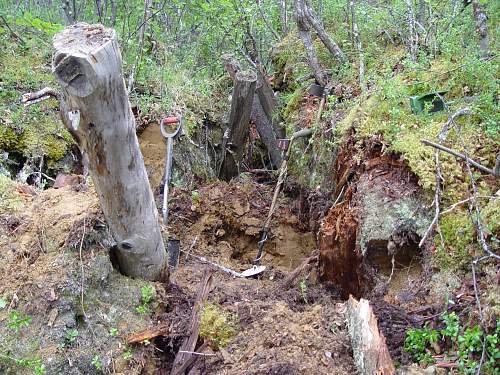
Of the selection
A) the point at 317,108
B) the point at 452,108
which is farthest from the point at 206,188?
the point at 452,108

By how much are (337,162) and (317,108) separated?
4.27 feet

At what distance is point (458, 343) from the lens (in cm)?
246

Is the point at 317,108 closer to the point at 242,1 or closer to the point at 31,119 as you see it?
the point at 242,1

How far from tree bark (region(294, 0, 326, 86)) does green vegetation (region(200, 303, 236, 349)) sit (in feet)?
11.4

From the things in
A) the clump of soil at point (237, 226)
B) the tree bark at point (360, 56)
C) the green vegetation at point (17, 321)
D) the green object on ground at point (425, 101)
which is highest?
the tree bark at point (360, 56)

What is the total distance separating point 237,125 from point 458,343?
375cm

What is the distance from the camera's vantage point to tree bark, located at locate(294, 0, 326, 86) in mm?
5543

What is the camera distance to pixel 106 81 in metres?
2.34

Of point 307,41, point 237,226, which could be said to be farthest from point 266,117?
point 237,226

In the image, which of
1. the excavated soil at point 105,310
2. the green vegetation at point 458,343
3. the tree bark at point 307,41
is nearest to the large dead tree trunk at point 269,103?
the tree bark at point 307,41

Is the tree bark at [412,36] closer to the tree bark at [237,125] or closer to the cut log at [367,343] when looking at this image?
the tree bark at [237,125]

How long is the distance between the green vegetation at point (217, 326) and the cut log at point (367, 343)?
2.49 ft

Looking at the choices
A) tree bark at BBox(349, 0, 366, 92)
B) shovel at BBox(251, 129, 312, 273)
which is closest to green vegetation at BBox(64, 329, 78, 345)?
shovel at BBox(251, 129, 312, 273)

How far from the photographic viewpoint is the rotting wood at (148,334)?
2930mm
